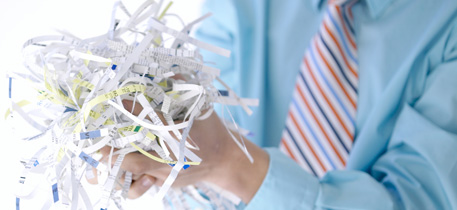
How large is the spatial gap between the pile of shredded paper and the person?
36mm

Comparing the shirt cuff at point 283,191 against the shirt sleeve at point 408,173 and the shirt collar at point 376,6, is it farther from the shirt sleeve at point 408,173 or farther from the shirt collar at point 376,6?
the shirt collar at point 376,6

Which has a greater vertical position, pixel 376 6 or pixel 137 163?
pixel 376 6

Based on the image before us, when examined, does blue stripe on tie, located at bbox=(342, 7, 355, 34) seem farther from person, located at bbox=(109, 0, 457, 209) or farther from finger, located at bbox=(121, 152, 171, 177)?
finger, located at bbox=(121, 152, 171, 177)

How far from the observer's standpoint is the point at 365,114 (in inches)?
29.1

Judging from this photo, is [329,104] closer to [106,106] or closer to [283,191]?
[283,191]

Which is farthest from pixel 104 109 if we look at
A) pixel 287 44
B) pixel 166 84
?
pixel 287 44

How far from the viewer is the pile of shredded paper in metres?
0.43

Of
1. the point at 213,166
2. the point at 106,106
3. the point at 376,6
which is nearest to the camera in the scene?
the point at 106,106

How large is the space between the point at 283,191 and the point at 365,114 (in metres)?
0.24

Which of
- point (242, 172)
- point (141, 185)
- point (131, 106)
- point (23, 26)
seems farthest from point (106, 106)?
point (23, 26)

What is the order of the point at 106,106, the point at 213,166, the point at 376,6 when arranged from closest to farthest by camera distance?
the point at 106,106 < the point at 213,166 < the point at 376,6

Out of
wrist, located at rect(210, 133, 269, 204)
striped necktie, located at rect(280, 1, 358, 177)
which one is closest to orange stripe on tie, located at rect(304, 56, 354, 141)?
striped necktie, located at rect(280, 1, 358, 177)

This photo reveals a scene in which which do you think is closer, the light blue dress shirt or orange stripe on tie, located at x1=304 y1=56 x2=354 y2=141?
the light blue dress shirt

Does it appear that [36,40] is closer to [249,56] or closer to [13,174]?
[13,174]
